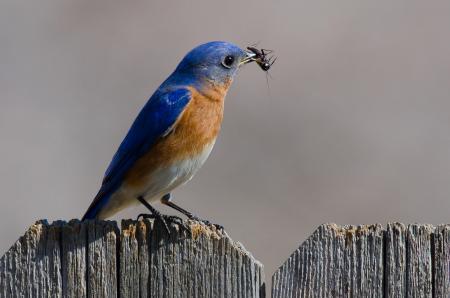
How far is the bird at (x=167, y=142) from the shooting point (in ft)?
17.7

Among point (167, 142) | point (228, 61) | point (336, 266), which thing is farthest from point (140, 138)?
point (336, 266)

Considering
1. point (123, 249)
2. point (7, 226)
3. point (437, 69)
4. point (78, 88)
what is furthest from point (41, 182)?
point (123, 249)

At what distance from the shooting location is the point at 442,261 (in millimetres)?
3902

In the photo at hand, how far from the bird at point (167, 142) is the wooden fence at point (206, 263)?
1.23 meters

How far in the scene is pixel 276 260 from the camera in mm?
8742

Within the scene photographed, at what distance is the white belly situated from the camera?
5422mm

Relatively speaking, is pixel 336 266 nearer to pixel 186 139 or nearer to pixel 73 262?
pixel 73 262

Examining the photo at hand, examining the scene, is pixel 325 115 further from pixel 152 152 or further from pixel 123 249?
pixel 123 249

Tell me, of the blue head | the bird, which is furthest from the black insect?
the bird

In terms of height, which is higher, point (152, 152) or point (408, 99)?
point (408, 99)

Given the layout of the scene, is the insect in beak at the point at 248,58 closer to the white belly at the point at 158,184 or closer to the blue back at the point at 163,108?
the blue back at the point at 163,108

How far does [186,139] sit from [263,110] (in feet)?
17.1

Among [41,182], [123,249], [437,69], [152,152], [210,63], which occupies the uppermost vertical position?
[437,69]

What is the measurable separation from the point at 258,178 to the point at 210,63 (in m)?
4.00
